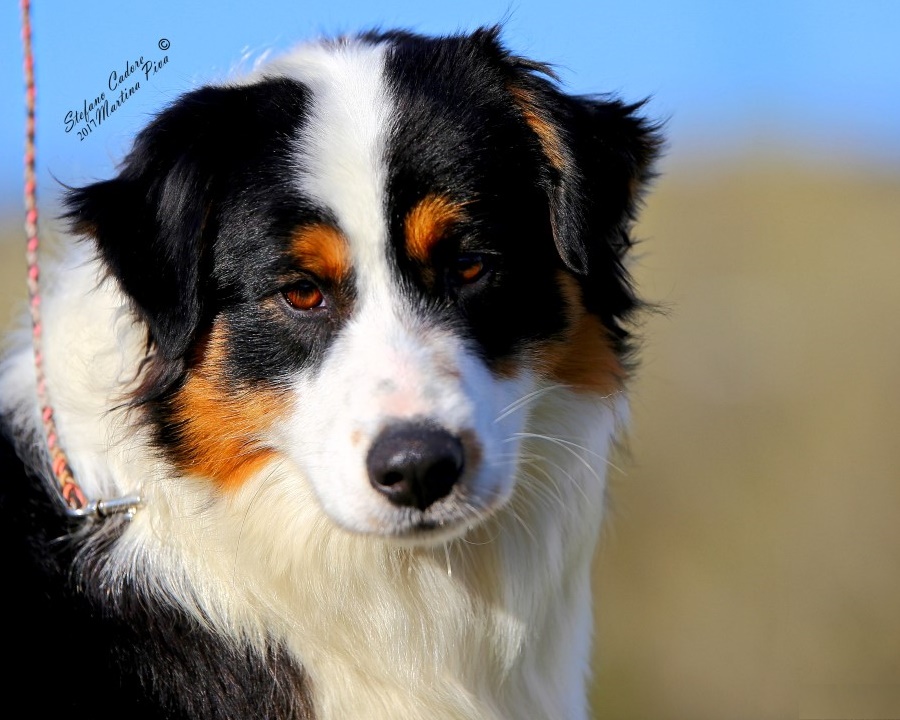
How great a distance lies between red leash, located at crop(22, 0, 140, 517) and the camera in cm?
377

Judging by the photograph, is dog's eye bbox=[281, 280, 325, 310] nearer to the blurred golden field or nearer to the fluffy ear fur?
the fluffy ear fur

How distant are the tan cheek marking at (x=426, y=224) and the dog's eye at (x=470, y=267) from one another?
13 cm

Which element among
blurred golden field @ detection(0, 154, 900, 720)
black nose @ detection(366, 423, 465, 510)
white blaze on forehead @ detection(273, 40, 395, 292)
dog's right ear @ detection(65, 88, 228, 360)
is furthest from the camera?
blurred golden field @ detection(0, 154, 900, 720)

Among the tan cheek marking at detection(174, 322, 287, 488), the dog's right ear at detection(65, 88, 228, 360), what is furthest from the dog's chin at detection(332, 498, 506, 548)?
the dog's right ear at detection(65, 88, 228, 360)

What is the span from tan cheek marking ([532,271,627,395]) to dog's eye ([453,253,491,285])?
1.20ft

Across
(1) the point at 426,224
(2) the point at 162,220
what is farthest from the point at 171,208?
(1) the point at 426,224

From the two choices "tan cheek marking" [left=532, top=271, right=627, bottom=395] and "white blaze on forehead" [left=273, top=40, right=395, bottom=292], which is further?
"tan cheek marking" [left=532, top=271, right=627, bottom=395]

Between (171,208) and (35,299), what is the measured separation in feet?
2.47

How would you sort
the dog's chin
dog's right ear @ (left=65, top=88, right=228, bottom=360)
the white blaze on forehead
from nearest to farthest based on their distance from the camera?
1. the dog's chin
2. the white blaze on forehead
3. dog's right ear @ (left=65, top=88, right=228, bottom=360)

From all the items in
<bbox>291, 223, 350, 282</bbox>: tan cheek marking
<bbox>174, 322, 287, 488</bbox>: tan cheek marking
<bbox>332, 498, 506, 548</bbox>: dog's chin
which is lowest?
<bbox>332, 498, 506, 548</bbox>: dog's chin

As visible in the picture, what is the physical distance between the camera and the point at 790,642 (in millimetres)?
9891

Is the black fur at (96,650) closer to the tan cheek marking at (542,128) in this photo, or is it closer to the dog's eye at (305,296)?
the dog's eye at (305,296)

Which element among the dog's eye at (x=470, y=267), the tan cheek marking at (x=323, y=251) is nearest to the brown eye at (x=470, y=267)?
the dog's eye at (x=470, y=267)

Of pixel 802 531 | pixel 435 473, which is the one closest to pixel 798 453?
pixel 802 531
